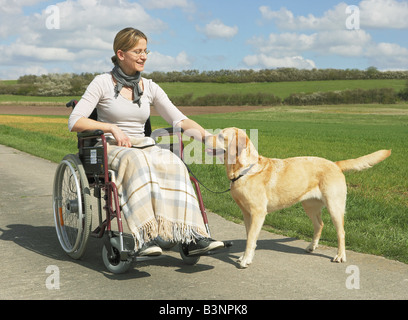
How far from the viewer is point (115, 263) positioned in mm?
4395

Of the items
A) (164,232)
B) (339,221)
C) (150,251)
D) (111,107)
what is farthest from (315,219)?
(111,107)

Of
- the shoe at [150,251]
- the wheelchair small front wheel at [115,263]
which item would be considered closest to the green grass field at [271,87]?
the wheelchair small front wheel at [115,263]

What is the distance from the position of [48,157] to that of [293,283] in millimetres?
10610

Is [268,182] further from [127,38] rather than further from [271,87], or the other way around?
[271,87]

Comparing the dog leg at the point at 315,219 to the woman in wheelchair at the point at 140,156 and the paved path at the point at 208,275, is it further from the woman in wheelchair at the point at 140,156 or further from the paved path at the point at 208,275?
the woman in wheelchair at the point at 140,156

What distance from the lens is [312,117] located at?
51.6 meters

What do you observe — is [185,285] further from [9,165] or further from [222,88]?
[222,88]

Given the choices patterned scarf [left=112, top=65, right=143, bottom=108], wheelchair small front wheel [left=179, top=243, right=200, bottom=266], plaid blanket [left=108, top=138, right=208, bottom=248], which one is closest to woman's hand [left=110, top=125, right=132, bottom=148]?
plaid blanket [left=108, top=138, right=208, bottom=248]

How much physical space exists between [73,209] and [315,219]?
8.15 feet

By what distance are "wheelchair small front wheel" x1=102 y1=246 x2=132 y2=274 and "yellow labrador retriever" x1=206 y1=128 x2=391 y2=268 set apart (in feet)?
3.50

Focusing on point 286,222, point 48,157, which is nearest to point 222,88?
point 48,157

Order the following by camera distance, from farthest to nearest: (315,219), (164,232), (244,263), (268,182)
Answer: (315,219) < (268,182) < (244,263) < (164,232)

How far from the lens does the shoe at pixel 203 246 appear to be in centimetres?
419
